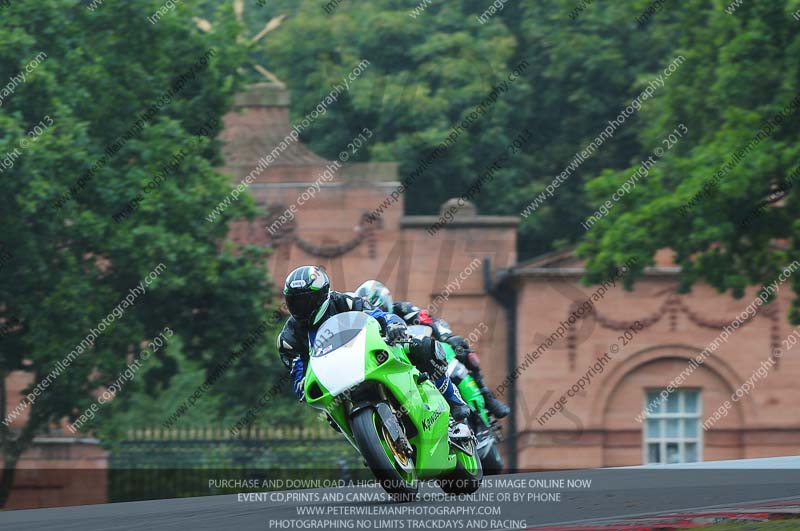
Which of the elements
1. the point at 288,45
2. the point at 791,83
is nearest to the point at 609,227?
the point at 791,83

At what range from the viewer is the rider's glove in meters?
10.7

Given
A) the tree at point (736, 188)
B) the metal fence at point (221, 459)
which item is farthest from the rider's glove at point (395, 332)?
the metal fence at point (221, 459)

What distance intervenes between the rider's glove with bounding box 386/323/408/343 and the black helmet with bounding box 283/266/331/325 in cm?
51

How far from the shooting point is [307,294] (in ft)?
35.2

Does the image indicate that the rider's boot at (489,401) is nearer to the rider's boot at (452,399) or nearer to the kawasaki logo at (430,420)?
the rider's boot at (452,399)

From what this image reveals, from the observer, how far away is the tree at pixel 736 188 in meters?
23.5

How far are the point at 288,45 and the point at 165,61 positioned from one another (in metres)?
18.3

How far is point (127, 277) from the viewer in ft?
85.3

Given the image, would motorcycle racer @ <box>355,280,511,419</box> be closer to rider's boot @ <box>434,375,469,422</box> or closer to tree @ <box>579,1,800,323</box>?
rider's boot @ <box>434,375,469,422</box>

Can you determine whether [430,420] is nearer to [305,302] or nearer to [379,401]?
[379,401]

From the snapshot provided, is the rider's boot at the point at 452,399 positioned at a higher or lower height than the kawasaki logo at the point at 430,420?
higher

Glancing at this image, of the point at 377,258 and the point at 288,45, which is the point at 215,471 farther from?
the point at 288,45

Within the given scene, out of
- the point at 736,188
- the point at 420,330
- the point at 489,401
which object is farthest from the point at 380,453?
the point at 736,188

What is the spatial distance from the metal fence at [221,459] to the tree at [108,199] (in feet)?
12.6
